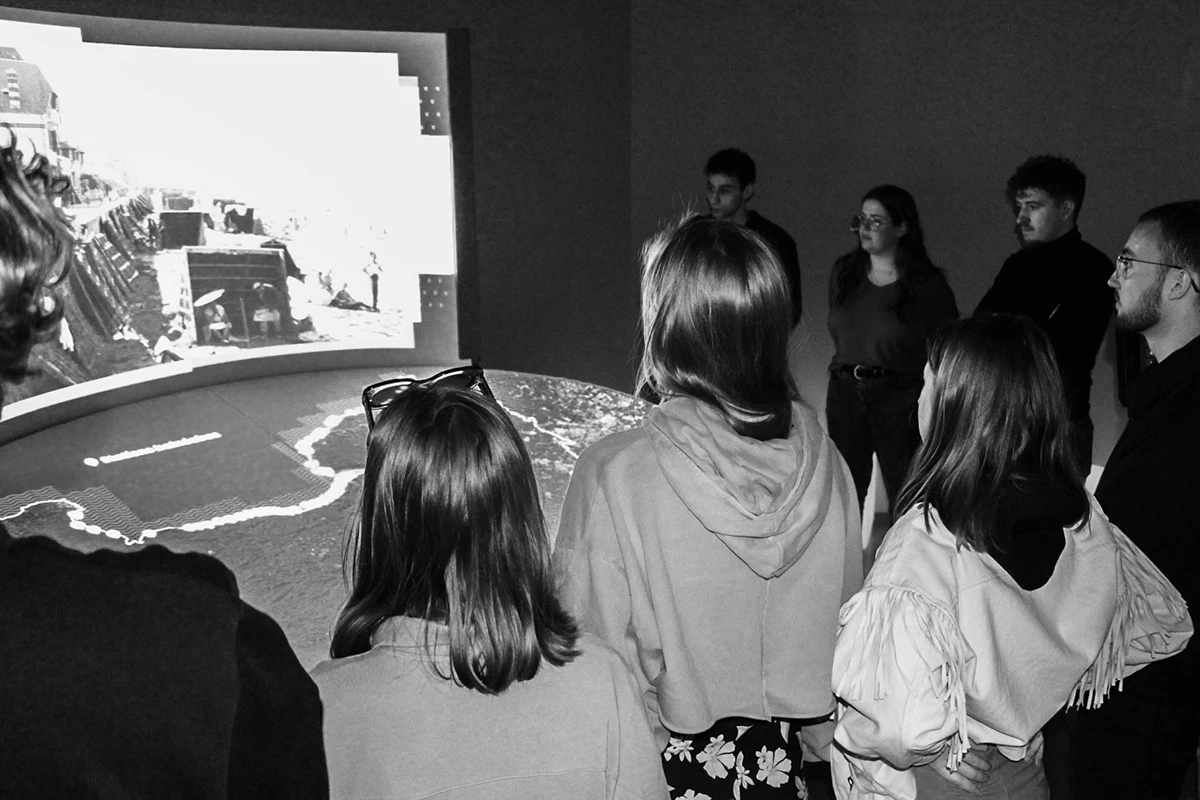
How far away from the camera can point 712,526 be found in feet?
4.46

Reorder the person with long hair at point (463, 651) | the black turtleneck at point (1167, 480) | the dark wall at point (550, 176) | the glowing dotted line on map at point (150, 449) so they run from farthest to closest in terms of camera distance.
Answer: the dark wall at point (550, 176)
the glowing dotted line on map at point (150, 449)
the black turtleneck at point (1167, 480)
the person with long hair at point (463, 651)

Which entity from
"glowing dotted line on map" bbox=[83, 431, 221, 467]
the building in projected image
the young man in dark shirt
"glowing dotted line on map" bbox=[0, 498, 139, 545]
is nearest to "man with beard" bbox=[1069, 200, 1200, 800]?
the young man in dark shirt

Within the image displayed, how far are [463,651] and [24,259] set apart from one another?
1.83 feet

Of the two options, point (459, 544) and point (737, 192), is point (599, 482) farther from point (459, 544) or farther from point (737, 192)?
point (737, 192)

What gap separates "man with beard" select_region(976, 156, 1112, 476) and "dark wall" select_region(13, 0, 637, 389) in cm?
267

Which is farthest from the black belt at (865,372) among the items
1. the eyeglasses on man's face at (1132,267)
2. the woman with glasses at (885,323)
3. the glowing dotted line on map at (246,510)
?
the glowing dotted line on map at (246,510)

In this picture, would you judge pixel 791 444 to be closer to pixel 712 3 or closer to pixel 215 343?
pixel 215 343

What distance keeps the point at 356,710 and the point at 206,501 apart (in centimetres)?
208

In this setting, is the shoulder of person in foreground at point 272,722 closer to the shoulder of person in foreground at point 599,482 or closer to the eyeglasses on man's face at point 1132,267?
the shoulder of person in foreground at point 599,482

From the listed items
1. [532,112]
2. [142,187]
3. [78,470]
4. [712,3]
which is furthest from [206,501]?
[712,3]

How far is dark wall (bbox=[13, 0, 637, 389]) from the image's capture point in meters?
4.83

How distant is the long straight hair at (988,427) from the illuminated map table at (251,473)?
48.0 inches

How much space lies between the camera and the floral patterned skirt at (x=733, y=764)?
1.45 meters

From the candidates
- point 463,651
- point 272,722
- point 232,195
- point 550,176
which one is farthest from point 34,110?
point 272,722
